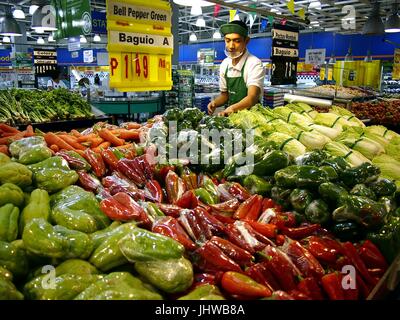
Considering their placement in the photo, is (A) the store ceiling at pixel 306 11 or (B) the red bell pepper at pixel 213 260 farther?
(A) the store ceiling at pixel 306 11

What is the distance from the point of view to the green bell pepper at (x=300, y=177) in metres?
2.00

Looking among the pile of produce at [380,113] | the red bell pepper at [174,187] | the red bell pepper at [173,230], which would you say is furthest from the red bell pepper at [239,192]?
the pile of produce at [380,113]

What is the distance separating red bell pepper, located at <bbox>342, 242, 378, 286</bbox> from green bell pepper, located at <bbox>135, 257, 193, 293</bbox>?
0.80m

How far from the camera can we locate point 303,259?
1601mm

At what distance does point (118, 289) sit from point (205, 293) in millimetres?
337

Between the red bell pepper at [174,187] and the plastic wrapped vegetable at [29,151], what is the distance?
2.60 feet

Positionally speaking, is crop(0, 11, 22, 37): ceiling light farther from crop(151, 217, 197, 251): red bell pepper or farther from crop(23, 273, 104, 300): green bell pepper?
crop(23, 273, 104, 300): green bell pepper

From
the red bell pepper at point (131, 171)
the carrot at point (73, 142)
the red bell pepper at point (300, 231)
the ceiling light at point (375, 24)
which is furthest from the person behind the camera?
the ceiling light at point (375, 24)

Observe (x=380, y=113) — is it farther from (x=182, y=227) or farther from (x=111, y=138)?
(x=182, y=227)

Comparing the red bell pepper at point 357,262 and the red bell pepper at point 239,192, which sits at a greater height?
the red bell pepper at point 239,192

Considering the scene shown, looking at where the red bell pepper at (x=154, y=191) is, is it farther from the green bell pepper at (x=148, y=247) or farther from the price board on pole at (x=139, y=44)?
the price board on pole at (x=139, y=44)

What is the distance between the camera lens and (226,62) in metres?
5.69

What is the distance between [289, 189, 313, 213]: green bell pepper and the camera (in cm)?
197
